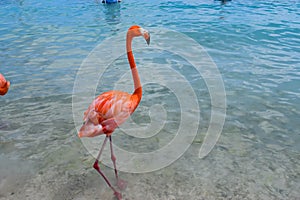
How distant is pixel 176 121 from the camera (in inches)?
250

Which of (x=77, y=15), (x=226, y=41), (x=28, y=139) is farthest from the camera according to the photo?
(x=77, y=15)

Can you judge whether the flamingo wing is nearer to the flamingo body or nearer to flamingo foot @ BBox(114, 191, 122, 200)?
the flamingo body

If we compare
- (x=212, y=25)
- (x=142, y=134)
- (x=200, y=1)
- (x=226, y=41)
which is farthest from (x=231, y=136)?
(x=200, y=1)

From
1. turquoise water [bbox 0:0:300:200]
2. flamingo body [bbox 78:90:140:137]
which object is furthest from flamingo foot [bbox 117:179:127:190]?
flamingo body [bbox 78:90:140:137]

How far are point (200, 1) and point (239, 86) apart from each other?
17.0m

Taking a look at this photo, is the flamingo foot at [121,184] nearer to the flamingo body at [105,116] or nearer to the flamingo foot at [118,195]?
the flamingo foot at [118,195]

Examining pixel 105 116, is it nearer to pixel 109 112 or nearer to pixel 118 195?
pixel 109 112

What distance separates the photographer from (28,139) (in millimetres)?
5719

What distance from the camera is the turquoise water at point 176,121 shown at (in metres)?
4.48

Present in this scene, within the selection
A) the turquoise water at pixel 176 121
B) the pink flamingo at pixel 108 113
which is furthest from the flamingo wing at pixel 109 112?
the turquoise water at pixel 176 121

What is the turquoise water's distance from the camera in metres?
4.48

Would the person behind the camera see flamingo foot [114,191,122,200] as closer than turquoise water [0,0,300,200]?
Yes

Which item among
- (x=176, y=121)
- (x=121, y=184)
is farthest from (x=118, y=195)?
(x=176, y=121)

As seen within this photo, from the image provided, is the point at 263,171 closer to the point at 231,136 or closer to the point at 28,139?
the point at 231,136
